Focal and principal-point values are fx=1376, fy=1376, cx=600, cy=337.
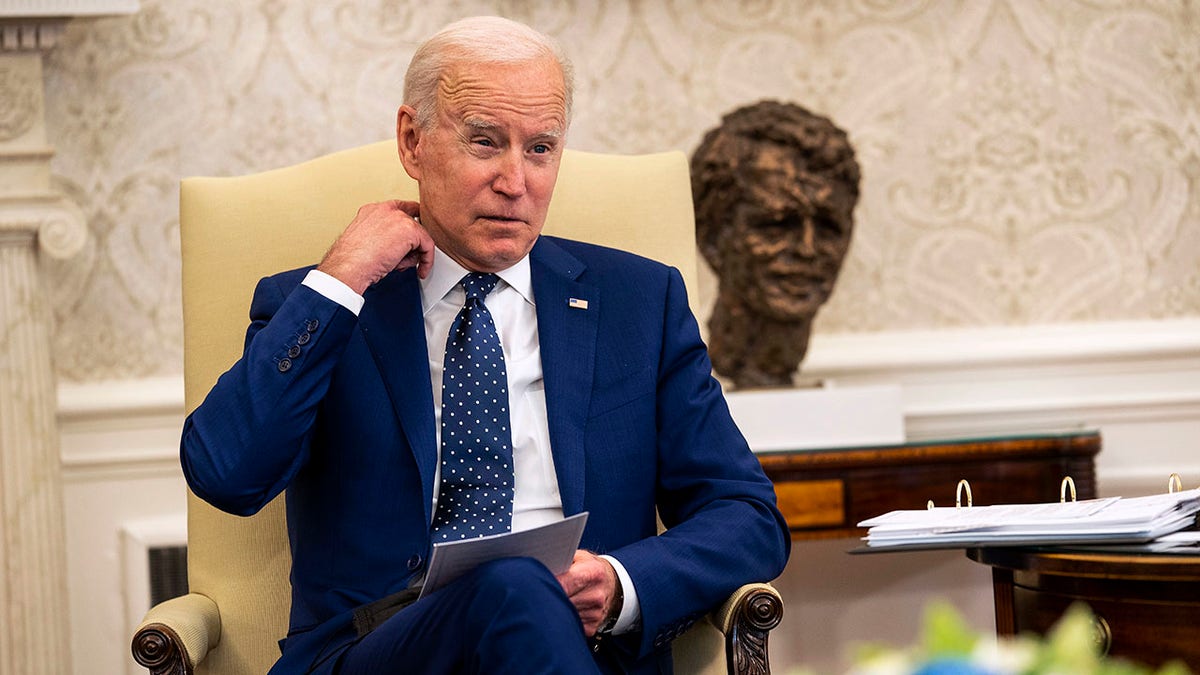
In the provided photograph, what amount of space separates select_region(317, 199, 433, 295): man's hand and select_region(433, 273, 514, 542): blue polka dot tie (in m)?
0.14

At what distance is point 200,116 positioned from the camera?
333cm

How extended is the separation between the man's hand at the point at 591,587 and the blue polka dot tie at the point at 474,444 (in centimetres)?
16

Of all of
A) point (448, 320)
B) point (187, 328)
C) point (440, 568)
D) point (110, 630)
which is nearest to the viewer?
point (440, 568)

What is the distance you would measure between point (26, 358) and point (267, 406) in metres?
1.54

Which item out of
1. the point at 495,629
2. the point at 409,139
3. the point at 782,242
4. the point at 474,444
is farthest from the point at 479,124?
the point at 782,242

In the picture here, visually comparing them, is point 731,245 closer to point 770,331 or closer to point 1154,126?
point 770,331

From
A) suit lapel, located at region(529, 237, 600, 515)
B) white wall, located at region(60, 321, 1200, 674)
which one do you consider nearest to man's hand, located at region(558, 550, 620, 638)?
suit lapel, located at region(529, 237, 600, 515)

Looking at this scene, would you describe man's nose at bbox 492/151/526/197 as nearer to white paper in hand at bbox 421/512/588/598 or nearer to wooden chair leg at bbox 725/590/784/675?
white paper in hand at bbox 421/512/588/598

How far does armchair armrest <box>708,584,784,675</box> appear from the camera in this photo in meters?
1.89

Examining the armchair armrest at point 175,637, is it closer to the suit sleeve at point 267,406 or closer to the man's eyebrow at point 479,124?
the suit sleeve at point 267,406

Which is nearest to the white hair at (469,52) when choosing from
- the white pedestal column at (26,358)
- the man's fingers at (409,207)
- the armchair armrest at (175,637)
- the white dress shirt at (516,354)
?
the man's fingers at (409,207)

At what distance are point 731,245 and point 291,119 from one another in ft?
3.81

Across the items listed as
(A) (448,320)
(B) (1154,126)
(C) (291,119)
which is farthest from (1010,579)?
(C) (291,119)

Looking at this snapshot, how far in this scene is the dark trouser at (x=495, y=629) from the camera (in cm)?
152
